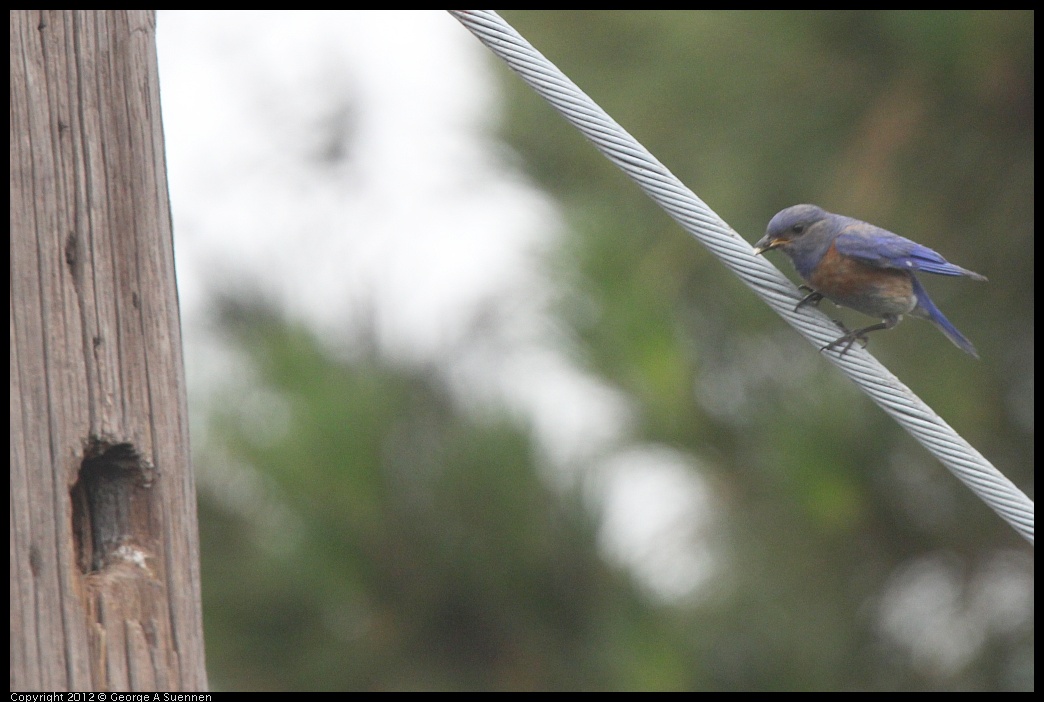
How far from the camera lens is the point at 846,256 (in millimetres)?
3273

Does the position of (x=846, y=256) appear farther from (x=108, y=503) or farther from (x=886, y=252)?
(x=108, y=503)

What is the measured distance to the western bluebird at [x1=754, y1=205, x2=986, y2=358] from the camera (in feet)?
10.7

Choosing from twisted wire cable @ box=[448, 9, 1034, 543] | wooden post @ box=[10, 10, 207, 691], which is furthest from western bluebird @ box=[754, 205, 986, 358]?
wooden post @ box=[10, 10, 207, 691]

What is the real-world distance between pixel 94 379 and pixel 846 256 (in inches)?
90.6

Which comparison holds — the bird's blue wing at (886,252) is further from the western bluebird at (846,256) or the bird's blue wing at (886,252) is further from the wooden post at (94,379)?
the wooden post at (94,379)

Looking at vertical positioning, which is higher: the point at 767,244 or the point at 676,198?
the point at 767,244

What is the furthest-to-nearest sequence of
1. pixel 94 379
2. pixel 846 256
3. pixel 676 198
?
1. pixel 846 256
2. pixel 676 198
3. pixel 94 379

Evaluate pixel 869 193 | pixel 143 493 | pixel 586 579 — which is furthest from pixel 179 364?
pixel 869 193

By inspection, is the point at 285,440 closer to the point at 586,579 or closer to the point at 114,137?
the point at 586,579

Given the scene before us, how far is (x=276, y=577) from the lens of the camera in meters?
5.22

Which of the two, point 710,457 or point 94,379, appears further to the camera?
point 710,457

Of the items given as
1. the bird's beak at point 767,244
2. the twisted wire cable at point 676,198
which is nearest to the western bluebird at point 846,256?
the bird's beak at point 767,244

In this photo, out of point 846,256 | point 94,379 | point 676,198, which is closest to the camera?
point 94,379

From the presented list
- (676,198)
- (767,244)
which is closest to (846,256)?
(767,244)
